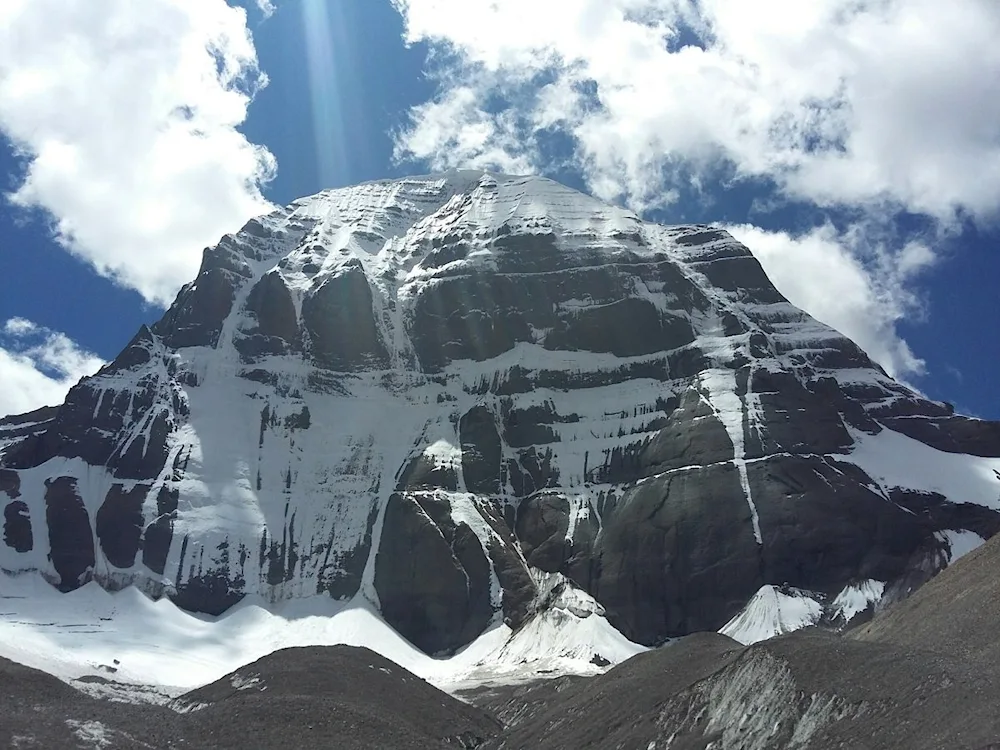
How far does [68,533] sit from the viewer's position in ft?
593

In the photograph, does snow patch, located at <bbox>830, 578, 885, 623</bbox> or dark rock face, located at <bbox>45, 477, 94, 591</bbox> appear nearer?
snow patch, located at <bbox>830, 578, 885, 623</bbox>

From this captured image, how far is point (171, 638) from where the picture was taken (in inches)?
6393

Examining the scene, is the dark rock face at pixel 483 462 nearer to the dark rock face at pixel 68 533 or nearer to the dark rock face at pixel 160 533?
the dark rock face at pixel 160 533

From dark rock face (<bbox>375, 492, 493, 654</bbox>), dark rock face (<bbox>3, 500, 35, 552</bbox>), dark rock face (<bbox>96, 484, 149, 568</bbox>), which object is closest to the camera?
dark rock face (<bbox>375, 492, 493, 654</bbox>)

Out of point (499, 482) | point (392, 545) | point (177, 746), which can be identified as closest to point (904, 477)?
point (499, 482)

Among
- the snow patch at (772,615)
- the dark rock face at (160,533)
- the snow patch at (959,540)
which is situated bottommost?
the snow patch at (772,615)

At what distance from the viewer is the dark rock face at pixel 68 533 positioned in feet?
576

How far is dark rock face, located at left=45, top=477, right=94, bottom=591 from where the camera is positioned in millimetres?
175625

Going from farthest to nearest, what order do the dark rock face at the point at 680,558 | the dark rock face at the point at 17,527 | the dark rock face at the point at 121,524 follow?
the dark rock face at the point at 121,524 → the dark rock face at the point at 17,527 → the dark rock face at the point at 680,558

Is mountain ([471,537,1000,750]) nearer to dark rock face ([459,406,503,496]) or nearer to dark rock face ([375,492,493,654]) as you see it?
dark rock face ([375,492,493,654])

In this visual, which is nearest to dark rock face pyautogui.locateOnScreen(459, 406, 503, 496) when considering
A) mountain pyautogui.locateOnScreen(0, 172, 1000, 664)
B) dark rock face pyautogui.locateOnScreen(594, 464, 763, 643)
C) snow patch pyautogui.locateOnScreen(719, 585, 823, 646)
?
mountain pyautogui.locateOnScreen(0, 172, 1000, 664)

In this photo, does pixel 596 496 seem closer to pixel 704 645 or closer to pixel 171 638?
pixel 171 638

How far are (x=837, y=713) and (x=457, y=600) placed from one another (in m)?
109

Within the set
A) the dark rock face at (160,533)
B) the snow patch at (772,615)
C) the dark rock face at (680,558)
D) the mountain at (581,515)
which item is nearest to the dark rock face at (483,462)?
the mountain at (581,515)
